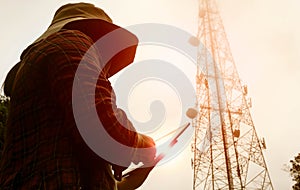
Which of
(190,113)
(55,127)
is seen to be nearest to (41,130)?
(55,127)

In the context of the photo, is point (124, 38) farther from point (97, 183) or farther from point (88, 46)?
point (97, 183)

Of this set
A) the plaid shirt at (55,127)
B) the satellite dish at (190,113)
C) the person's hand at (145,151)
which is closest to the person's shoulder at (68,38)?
the plaid shirt at (55,127)

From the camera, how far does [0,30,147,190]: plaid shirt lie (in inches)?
43.3

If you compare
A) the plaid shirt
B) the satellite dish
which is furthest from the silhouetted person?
the satellite dish

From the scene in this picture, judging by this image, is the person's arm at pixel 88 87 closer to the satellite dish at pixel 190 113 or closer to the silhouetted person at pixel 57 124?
the silhouetted person at pixel 57 124

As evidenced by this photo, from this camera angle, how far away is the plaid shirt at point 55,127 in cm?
110

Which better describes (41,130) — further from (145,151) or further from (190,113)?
(190,113)

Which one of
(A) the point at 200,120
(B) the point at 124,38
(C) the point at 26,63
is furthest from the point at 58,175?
(A) the point at 200,120

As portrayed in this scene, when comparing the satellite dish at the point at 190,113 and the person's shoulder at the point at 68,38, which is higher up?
the satellite dish at the point at 190,113

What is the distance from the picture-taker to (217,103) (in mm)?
16953

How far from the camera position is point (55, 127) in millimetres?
1155

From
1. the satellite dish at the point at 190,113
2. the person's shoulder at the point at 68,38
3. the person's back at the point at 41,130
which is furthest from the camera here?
the satellite dish at the point at 190,113

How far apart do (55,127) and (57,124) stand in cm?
1

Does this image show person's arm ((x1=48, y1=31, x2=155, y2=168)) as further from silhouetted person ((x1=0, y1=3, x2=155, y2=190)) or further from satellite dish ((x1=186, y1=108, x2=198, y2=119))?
satellite dish ((x1=186, y1=108, x2=198, y2=119))
